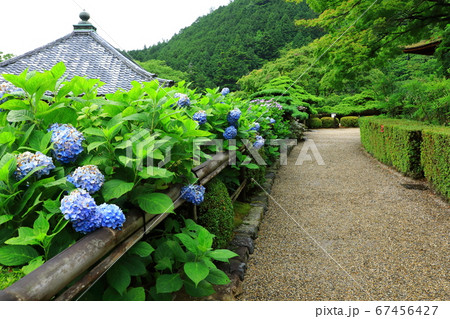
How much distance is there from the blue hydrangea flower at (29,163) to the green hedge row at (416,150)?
4.77 meters

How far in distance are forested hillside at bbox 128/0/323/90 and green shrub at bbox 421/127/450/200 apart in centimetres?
2193

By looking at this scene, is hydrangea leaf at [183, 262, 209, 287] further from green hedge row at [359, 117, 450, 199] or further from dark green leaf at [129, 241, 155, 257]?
green hedge row at [359, 117, 450, 199]

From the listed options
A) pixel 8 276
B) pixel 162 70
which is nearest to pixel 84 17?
pixel 8 276

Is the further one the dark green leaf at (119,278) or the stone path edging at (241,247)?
the stone path edging at (241,247)

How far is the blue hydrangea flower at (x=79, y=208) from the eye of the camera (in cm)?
105

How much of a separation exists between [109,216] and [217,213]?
145 cm

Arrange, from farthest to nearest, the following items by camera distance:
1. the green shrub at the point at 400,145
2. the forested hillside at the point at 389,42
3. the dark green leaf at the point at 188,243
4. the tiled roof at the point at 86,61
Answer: the tiled roof at the point at 86,61, the forested hillside at the point at 389,42, the green shrub at the point at 400,145, the dark green leaf at the point at 188,243

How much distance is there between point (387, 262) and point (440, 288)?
46 centimetres

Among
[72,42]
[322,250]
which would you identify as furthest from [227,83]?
[322,250]

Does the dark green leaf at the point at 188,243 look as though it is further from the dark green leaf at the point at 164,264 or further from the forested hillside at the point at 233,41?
the forested hillside at the point at 233,41

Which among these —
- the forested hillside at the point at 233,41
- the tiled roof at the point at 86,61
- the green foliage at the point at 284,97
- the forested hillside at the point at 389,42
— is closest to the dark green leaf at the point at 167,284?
the forested hillside at the point at 389,42

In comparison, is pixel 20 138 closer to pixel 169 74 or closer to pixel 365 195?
pixel 365 195

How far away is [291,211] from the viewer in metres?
4.25

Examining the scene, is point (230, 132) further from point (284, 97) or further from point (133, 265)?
point (284, 97)
